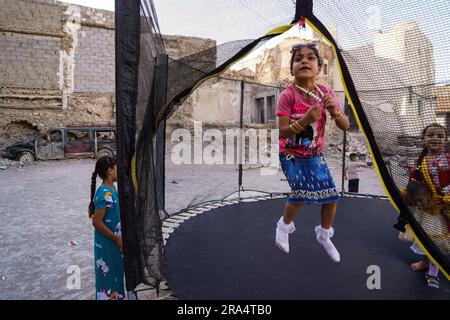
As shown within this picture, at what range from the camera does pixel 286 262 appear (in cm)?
243

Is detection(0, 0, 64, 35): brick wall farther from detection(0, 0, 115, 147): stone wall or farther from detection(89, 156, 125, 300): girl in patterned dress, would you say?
detection(89, 156, 125, 300): girl in patterned dress

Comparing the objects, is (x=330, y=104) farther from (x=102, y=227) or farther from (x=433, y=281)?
(x=102, y=227)

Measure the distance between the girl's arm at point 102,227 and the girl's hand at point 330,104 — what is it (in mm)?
1457

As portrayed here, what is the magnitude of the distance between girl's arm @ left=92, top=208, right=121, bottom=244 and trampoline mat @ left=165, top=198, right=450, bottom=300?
0.57 meters

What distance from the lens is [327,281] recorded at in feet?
6.94

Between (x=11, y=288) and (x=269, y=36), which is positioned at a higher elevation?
(x=269, y=36)

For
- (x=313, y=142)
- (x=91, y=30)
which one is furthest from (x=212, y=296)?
(x=91, y=30)

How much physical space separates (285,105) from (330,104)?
0.29 meters

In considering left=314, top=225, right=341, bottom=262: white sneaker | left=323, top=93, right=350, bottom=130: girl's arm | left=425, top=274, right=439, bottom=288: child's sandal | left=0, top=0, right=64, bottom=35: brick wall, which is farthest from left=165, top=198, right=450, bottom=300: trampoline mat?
left=0, top=0, right=64, bottom=35: brick wall

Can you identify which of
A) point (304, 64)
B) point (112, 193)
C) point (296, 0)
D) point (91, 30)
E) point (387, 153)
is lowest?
point (112, 193)

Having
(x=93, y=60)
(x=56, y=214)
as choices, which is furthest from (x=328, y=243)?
(x=93, y=60)

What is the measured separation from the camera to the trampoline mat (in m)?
1.99
